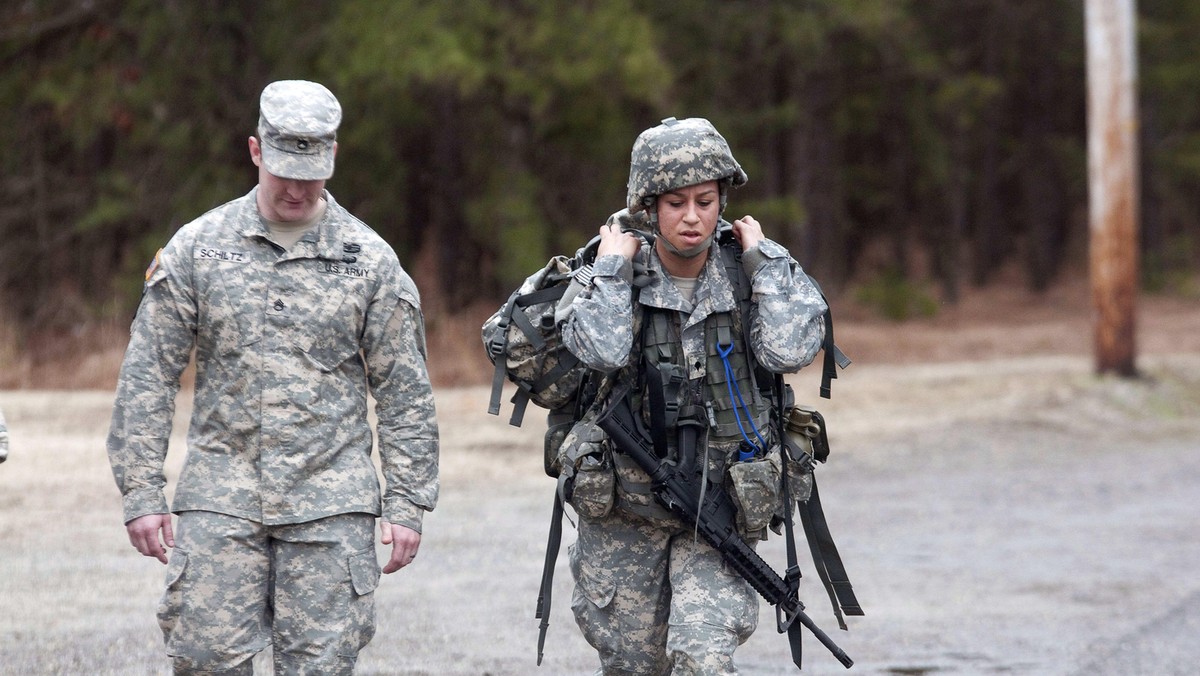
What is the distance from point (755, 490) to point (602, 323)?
2.02 feet

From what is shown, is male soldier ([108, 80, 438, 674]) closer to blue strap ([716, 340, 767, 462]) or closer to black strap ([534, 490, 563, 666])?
black strap ([534, 490, 563, 666])

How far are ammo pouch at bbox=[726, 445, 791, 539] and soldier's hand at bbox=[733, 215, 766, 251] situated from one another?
0.60 m

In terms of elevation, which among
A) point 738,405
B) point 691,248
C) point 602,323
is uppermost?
point 691,248

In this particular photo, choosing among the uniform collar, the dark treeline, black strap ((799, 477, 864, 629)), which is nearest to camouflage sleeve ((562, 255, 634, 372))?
the uniform collar

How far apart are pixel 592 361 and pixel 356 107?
15684mm

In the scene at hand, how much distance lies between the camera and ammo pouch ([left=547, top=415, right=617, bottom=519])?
4395 mm

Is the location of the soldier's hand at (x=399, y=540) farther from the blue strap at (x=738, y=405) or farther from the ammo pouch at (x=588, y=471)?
the blue strap at (x=738, y=405)

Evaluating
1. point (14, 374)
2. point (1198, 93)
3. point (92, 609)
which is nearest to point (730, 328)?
point (92, 609)

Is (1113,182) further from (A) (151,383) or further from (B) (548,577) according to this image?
(A) (151,383)

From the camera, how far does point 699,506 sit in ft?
14.0

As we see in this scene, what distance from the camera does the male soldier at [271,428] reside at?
3959 mm

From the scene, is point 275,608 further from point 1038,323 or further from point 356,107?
point 1038,323

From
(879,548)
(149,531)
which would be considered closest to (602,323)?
(149,531)

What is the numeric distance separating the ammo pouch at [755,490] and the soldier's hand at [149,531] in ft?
4.84
